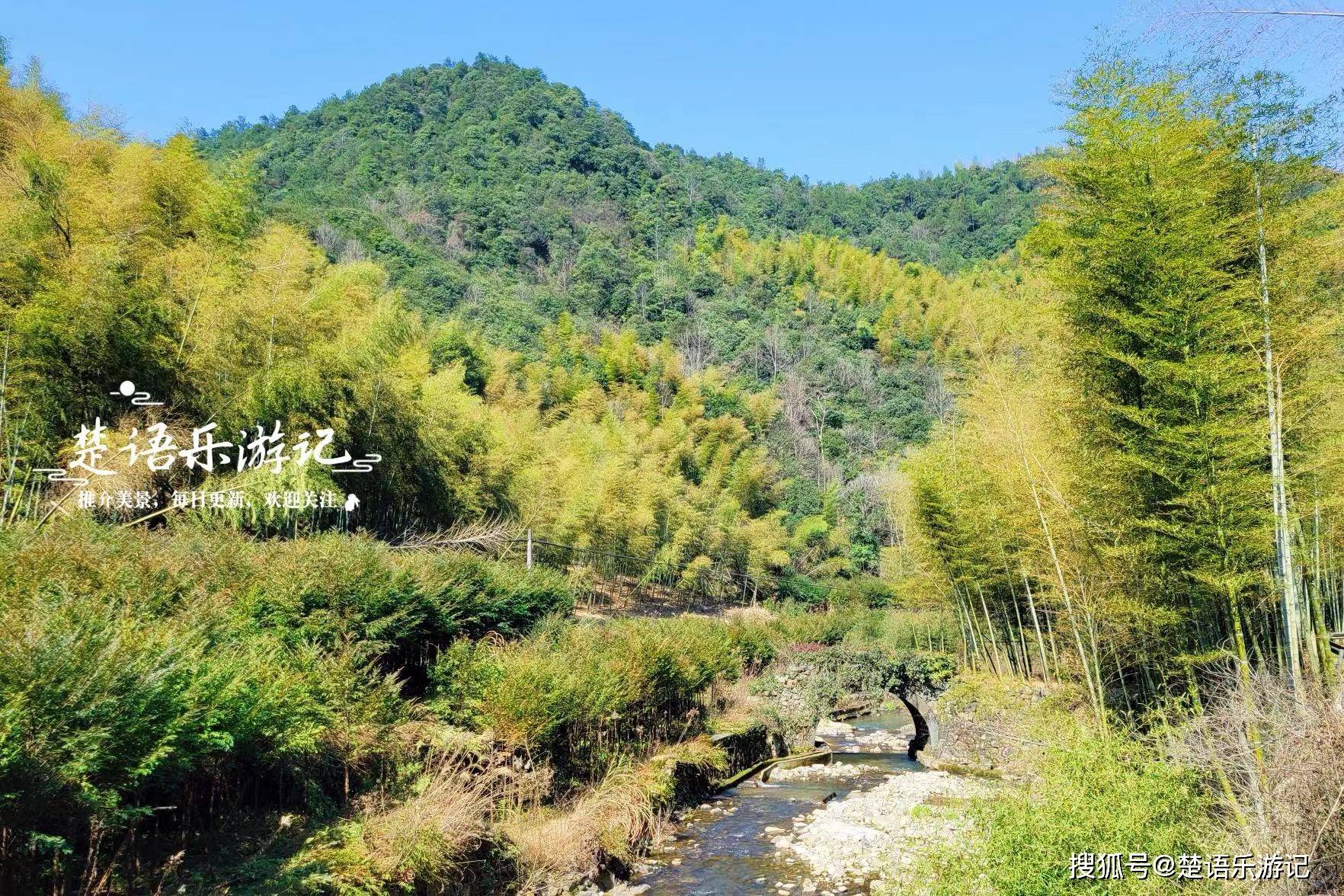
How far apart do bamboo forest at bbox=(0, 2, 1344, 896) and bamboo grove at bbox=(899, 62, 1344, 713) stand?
0.04 meters

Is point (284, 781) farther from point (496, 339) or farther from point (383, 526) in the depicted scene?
point (496, 339)

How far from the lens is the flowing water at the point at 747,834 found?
7.78 meters

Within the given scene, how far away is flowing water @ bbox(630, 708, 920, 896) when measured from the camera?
778 cm

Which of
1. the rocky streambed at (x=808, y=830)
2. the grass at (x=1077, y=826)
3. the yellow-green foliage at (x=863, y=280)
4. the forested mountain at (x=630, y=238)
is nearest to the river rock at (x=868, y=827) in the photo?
the rocky streambed at (x=808, y=830)

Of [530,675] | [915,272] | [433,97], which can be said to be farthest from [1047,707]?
[433,97]

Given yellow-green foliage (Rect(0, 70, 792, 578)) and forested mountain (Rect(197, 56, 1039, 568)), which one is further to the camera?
forested mountain (Rect(197, 56, 1039, 568))

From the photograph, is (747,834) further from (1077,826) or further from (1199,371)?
(1199,371)

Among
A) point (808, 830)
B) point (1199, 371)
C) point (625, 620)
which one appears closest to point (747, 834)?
point (808, 830)

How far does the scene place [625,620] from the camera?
1288 centimetres

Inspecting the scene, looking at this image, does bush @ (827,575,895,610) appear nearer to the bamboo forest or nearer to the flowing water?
the bamboo forest

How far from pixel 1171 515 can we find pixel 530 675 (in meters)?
5.96

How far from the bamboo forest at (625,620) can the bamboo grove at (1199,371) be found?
41mm

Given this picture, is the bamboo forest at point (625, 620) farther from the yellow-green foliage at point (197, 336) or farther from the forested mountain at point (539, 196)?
the forested mountain at point (539, 196)

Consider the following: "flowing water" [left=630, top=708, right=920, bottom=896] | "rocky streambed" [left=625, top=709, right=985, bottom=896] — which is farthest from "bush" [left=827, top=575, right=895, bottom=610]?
"rocky streambed" [left=625, top=709, right=985, bottom=896]
